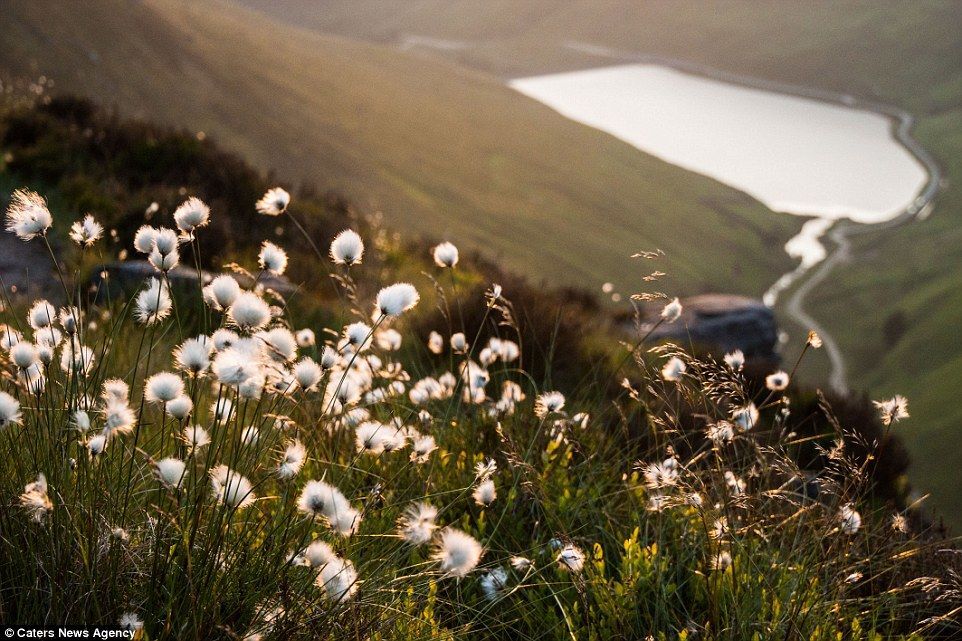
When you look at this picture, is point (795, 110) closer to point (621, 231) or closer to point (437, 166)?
point (621, 231)

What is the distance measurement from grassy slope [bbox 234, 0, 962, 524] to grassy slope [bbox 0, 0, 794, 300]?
967cm

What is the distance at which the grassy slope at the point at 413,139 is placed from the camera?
2560cm

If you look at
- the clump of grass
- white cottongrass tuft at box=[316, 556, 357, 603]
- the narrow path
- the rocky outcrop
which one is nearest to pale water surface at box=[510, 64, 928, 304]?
the narrow path

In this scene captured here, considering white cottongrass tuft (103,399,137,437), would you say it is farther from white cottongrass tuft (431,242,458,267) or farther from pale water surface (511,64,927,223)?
pale water surface (511,64,927,223)

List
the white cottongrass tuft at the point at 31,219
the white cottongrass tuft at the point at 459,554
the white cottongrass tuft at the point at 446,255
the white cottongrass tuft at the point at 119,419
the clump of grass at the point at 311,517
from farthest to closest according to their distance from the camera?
1. the white cottongrass tuft at the point at 446,255
2. the white cottongrass tuft at the point at 31,219
3. the clump of grass at the point at 311,517
4. the white cottongrass tuft at the point at 119,419
5. the white cottongrass tuft at the point at 459,554

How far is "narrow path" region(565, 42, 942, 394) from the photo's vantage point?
202 feet

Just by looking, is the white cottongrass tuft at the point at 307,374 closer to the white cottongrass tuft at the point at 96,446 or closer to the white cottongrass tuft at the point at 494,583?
the white cottongrass tuft at the point at 96,446

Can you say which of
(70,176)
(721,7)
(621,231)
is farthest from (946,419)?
(721,7)

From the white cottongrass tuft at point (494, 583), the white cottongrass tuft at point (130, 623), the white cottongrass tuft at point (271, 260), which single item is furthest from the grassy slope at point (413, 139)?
the white cottongrass tuft at point (130, 623)

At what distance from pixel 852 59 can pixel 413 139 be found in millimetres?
115568

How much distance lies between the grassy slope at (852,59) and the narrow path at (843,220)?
1.34 meters

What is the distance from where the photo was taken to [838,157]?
10131 centimetres

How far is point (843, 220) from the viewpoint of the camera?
8762 centimetres

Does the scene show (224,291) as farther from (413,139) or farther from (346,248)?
(413,139)
